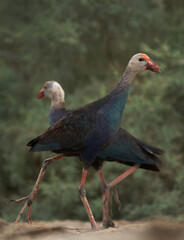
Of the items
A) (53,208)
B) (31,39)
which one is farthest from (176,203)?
(31,39)

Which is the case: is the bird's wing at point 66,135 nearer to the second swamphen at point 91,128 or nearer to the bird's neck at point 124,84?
the second swamphen at point 91,128

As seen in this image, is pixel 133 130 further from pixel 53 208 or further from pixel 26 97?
pixel 26 97

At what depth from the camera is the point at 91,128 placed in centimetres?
422

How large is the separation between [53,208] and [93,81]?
2654 mm

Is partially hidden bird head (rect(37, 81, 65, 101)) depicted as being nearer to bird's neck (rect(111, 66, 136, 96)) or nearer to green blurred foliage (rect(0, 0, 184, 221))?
bird's neck (rect(111, 66, 136, 96))

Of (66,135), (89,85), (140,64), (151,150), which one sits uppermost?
(89,85)

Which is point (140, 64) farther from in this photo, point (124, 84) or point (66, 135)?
point (66, 135)

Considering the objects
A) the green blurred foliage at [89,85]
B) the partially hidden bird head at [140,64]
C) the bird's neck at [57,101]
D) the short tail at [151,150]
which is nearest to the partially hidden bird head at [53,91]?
the bird's neck at [57,101]

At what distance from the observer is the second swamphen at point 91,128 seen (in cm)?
420

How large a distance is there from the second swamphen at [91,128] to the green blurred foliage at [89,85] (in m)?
3.54

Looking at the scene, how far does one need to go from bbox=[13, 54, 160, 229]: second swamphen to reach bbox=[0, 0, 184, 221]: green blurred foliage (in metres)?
3.54

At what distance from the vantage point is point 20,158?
9.71 m

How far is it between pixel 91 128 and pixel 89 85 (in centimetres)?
602

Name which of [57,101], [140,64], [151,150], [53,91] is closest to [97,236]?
Answer: [140,64]
